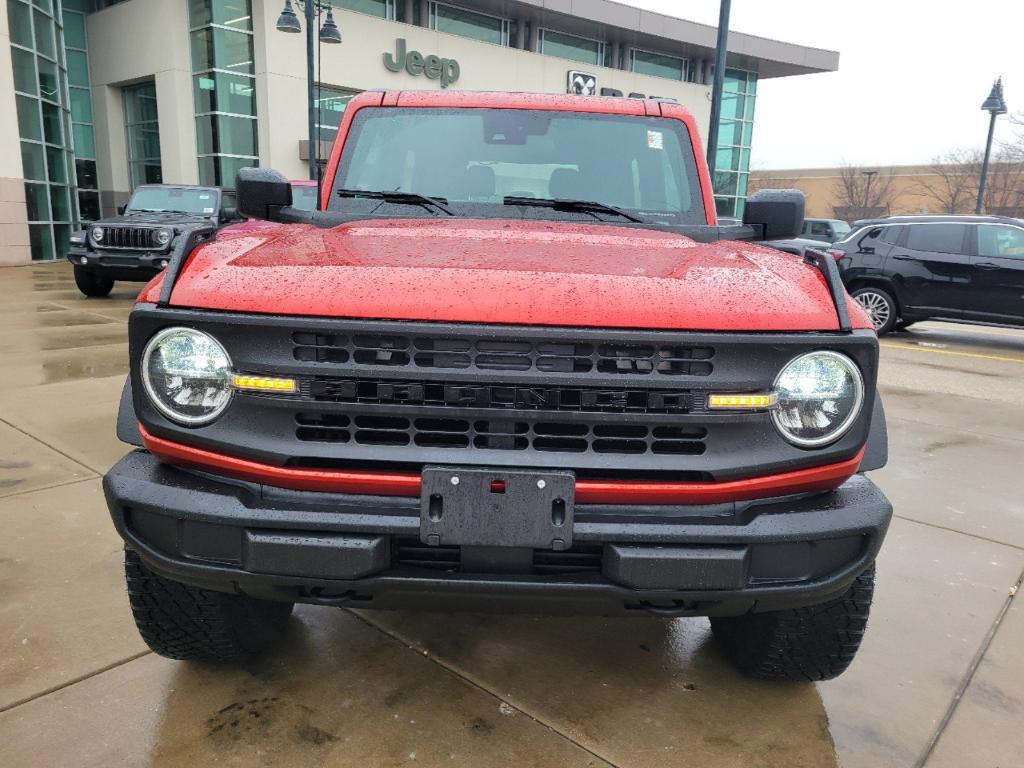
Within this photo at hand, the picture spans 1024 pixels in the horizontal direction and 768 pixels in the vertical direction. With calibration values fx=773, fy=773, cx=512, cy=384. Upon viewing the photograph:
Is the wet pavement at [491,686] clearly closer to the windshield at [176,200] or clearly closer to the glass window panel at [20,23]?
the windshield at [176,200]

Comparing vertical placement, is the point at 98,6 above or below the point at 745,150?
above

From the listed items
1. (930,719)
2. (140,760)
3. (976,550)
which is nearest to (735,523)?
(930,719)

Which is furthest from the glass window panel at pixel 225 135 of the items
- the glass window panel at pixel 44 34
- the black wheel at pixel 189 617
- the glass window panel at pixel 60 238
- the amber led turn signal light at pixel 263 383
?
the amber led turn signal light at pixel 263 383

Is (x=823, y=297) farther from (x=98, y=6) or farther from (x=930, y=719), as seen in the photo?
(x=98, y=6)

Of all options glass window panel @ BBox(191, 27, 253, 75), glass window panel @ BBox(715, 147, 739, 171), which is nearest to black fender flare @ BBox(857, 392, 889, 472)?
glass window panel @ BBox(191, 27, 253, 75)

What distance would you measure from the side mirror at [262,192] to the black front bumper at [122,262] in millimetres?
8124

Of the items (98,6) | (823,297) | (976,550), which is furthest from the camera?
(98,6)

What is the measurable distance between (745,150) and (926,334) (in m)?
25.6

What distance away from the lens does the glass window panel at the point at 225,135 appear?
889 inches

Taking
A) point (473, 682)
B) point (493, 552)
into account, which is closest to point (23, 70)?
point (473, 682)

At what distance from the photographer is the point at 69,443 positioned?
4543 millimetres

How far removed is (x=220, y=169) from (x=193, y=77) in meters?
2.84

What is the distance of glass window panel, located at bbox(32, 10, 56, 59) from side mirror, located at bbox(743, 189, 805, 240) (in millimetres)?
22243

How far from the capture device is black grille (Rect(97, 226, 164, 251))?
10562mm
